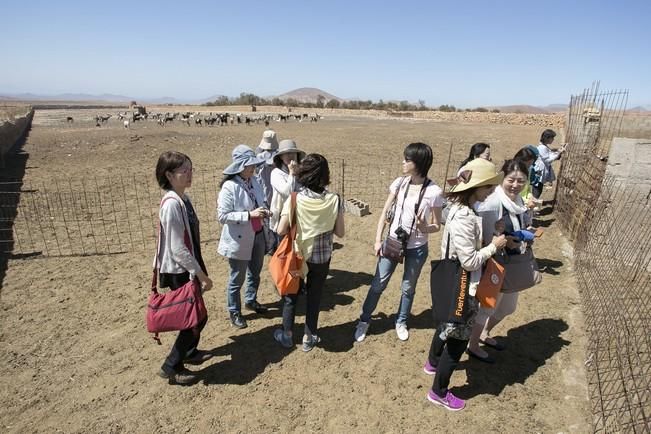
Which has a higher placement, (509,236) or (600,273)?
(509,236)

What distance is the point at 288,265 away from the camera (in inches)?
134

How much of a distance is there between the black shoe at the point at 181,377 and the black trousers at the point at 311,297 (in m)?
0.96

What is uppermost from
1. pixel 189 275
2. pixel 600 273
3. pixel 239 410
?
pixel 189 275

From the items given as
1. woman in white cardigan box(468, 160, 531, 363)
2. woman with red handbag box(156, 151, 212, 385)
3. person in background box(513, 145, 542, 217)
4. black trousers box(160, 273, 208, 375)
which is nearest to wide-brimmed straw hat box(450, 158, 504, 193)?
woman in white cardigan box(468, 160, 531, 363)

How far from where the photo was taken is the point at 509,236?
316 cm

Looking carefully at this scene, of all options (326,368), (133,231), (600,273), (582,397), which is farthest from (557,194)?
(133,231)

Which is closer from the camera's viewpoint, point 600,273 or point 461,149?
point 600,273

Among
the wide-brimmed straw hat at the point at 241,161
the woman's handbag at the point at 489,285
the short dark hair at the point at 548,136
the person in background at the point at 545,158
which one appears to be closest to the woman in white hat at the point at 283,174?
the wide-brimmed straw hat at the point at 241,161

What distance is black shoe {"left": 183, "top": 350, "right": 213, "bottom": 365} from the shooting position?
12.5 ft

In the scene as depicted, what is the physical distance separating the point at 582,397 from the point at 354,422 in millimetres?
2019

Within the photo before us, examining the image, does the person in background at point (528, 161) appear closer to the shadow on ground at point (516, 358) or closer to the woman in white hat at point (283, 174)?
the shadow on ground at point (516, 358)

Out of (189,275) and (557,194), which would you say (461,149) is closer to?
(557,194)

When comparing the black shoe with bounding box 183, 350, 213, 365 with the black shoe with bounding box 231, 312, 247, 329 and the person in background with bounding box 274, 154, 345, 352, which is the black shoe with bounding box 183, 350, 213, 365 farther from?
the person in background with bounding box 274, 154, 345, 352

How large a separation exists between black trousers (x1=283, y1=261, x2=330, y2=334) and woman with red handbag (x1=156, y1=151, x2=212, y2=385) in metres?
0.85
